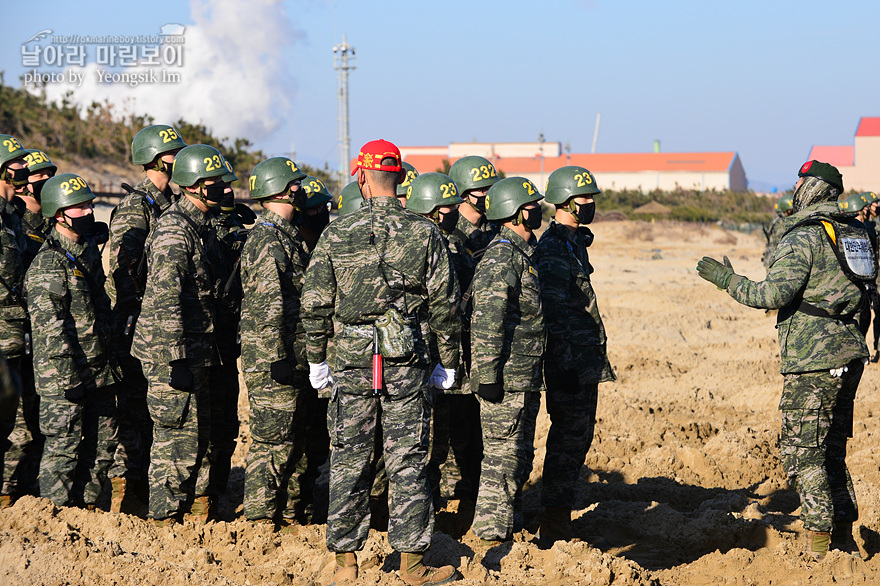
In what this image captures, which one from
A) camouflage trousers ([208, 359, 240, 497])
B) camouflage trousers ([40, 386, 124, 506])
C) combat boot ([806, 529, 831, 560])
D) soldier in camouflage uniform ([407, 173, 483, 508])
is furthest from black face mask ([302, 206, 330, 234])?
combat boot ([806, 529, 831, 560])

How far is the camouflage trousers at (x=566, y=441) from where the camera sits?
5902 millimetres

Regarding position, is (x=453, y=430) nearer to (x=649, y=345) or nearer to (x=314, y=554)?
(x=314, y=554)

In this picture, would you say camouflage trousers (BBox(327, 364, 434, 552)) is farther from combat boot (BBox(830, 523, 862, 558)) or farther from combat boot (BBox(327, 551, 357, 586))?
combat boot (BBox(830, 523, 862, 558))

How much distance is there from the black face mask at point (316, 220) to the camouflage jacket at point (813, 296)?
3.01 meters

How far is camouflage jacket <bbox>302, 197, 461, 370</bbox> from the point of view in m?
4.46

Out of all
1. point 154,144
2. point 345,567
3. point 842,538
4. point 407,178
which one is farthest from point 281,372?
point 842,538

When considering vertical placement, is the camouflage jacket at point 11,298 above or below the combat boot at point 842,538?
above

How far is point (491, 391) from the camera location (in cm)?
508

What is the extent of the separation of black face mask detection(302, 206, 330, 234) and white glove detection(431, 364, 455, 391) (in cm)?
202

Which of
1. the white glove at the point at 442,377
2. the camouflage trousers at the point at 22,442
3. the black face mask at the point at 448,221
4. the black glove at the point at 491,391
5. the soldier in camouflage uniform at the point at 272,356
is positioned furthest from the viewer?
the black face mask at the point at 448,221

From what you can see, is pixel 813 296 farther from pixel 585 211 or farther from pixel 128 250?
pixel 128 250

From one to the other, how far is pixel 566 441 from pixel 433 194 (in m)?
2.03

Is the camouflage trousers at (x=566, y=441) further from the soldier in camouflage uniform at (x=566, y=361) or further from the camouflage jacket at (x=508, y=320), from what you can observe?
the camouflage jacket at (x=508, y=320)

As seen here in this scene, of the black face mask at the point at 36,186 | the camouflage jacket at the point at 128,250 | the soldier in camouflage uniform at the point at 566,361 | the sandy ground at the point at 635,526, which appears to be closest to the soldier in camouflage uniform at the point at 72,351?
the camouflage jacket at the point at 128,250
